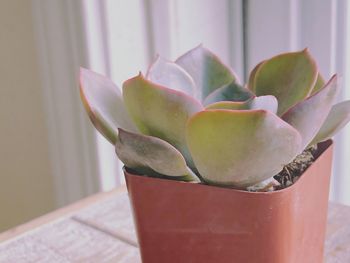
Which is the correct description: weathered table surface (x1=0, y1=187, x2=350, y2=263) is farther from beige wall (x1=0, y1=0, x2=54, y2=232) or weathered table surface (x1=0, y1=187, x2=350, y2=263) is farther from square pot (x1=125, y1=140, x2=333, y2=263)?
beige wall (x1=0, y1=0, x2=54, y2=232)

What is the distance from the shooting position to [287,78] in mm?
276

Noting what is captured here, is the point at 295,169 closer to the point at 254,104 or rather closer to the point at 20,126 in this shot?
the point at 254,104

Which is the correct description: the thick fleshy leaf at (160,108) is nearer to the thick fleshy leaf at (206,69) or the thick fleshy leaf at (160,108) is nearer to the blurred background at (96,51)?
the thick fleshy leaf at (206,69)

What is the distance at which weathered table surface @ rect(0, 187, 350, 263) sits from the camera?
43cm

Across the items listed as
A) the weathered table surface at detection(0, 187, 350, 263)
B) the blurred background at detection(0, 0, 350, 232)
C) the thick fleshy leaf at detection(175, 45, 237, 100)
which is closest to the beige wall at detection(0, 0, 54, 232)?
the blurred background at detection(0, 0, 350, 232)

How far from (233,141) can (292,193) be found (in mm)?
50

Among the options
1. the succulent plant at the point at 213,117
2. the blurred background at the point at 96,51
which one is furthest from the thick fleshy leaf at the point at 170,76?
the blurred background at the point at 96,51

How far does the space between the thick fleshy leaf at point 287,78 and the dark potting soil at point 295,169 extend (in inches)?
1.1

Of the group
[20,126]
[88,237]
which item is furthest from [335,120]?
[20,126]

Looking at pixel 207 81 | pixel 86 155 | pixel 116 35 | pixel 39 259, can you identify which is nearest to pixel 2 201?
pixel 86 155

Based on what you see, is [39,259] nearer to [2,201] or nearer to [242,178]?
[242,178]

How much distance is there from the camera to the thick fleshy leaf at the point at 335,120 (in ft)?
0.92

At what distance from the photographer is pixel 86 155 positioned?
81 centimetres

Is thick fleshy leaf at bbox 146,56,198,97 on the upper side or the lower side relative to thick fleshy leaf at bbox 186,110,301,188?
upper
